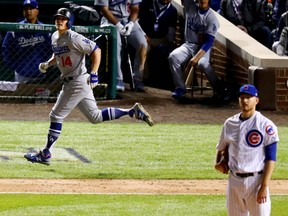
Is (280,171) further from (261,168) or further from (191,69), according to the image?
(191,69)

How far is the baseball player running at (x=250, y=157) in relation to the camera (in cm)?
770

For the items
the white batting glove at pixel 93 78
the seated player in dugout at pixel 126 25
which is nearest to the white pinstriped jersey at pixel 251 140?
the white batting glove at pixel 93 78

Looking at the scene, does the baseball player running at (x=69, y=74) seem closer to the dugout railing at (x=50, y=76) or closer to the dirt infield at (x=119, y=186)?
the dirt infield at (x=119, y=186)

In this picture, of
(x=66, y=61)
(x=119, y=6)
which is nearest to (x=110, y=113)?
(x=66, y=61)

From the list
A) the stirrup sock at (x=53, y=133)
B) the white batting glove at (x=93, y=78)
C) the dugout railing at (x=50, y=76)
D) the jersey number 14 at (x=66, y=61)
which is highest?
the jersey number 14 at (x=66, y=61)

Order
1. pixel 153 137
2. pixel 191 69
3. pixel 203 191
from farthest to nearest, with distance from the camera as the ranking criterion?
pixel 191 69 < pixel 153 137 < pixel 203 191

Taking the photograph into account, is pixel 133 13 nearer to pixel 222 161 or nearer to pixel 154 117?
pixel 154 117

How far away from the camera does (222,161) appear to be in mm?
8031

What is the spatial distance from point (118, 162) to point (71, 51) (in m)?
1.57

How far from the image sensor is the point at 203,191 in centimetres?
1116

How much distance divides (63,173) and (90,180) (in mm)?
468

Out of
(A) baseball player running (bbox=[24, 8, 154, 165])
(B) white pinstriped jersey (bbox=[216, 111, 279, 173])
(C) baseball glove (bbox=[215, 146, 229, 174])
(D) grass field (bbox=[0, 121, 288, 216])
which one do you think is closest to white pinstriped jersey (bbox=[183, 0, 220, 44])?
(D) grass field (bbox=[0, 121, 288, 216])

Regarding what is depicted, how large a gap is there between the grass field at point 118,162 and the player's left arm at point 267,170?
233cm

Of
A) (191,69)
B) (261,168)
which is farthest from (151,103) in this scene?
(261,168)
